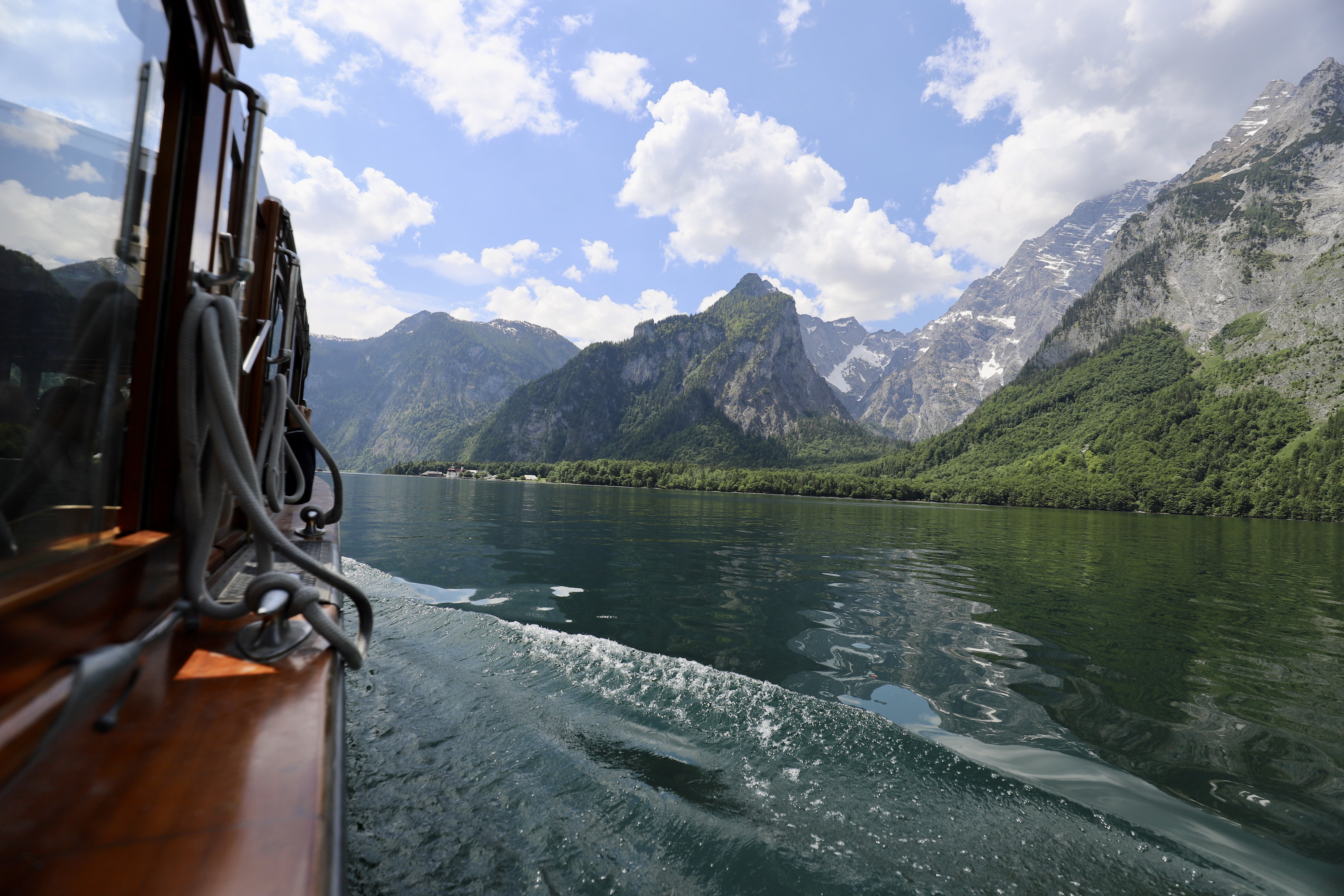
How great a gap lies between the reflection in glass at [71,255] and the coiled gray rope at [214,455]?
0.74ft

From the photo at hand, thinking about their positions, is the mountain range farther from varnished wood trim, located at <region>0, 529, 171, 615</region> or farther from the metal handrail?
varnished wood trim, located at <region>0, 529, 171, 615</region>

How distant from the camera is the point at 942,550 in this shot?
54.7 ft

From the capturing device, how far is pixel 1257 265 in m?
113

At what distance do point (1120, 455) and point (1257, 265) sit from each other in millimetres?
62967

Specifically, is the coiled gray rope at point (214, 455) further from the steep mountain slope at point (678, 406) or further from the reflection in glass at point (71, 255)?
the steep mountain slope at point (678, 406)

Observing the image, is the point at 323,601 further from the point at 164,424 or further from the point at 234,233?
the point at 234,233

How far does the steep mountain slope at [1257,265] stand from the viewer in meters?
92.2

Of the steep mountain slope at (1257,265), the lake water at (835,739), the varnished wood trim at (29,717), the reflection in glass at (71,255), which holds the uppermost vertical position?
the steep mountain slope at (1257,265)

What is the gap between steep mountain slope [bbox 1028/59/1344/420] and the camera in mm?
92250

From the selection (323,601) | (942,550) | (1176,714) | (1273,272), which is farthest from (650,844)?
(1273,272)

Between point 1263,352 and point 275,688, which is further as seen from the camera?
point 1263,352

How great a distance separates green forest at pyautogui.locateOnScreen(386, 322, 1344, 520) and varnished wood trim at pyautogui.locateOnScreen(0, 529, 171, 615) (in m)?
78.5

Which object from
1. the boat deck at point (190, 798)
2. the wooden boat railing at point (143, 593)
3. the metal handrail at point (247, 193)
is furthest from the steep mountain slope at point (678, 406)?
the boat deck at point (190, 798)

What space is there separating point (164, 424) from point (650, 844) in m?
2.81
